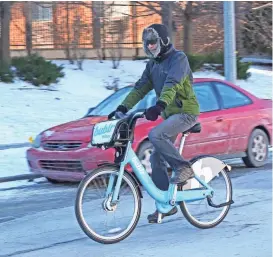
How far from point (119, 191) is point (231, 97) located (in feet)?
17.7

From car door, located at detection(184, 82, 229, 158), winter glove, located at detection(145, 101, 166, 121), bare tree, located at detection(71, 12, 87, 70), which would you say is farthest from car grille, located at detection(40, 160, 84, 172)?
bare tree, located at detection(71, 12, 87, 70)

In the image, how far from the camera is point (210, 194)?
6.94m

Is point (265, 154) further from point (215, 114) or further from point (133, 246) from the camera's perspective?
point (133, 246)

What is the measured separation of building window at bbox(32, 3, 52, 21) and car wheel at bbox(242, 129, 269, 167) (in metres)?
12.3

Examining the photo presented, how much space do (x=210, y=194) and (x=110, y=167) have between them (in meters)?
1.19

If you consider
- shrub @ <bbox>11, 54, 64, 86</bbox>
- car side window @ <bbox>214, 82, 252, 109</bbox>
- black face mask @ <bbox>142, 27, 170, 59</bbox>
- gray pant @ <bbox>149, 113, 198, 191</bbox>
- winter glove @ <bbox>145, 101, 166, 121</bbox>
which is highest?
shrub @ <bbox>11, 54, 64, 86</bbox>

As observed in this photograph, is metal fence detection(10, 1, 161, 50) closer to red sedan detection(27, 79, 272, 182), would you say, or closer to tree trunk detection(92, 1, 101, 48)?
tree trunk detection(92, 1, 101, 48)

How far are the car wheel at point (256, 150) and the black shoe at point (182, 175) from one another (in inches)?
194

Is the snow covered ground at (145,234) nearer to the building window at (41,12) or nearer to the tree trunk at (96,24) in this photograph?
the tree trunk at (96,24)

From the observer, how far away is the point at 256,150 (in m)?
11.5

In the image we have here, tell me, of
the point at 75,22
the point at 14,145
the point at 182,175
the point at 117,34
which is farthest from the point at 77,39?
the point at 182,175

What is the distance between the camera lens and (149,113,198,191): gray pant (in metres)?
6.41

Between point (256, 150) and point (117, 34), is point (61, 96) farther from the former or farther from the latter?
point (256, 150)

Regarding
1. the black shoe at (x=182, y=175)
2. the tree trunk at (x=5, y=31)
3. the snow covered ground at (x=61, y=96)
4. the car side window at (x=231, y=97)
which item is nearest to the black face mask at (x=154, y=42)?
the black shoe at (x=182, y=175)
